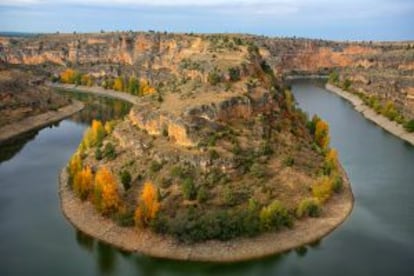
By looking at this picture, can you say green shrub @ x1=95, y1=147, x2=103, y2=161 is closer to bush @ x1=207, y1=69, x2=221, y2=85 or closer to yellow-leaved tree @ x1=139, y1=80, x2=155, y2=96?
bush @ x1=207, y1=69, x2=221, y2=85

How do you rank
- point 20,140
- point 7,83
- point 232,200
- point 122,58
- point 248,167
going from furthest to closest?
point 122,58
point 7,83
point 20,140
point 248,167
point 232,200

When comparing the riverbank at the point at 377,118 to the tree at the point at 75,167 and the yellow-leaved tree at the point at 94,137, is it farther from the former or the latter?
the tree at the point at 75,167

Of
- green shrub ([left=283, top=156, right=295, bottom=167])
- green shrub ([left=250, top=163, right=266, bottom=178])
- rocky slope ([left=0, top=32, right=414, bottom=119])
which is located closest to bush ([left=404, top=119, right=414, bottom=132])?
rocky slope ([left=0, top=32, right=414, bottom=119])

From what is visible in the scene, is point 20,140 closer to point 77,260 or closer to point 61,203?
point 61,203

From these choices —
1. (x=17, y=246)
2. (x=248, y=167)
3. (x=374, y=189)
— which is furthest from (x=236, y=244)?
(x=374, y=189)

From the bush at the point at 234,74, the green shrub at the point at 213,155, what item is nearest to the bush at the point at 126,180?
the green shrub at the point at 213,155

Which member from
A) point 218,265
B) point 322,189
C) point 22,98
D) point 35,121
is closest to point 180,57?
point 22,98

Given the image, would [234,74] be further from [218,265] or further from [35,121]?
[35,121]
